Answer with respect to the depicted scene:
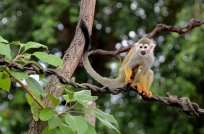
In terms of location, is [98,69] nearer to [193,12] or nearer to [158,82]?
[158,82]

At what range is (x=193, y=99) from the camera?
6773mm

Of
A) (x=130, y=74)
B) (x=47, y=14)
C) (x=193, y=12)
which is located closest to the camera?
(x=130, y=74)

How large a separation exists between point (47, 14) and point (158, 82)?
1936 mm

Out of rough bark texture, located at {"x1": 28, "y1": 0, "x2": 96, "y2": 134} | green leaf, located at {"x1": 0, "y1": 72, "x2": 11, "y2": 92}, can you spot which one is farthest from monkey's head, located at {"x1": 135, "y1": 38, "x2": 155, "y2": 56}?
green leaf, located at {"x1": 0, "y1": 72, "x2": 11, "y2": 92}

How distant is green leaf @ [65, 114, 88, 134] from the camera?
191 cm

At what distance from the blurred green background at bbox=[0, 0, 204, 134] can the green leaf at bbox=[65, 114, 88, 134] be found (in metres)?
3.99

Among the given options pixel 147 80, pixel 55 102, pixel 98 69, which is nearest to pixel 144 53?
pixel 147 80

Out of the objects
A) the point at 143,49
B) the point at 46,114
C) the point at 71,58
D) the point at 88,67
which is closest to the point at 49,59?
the point at 46,114

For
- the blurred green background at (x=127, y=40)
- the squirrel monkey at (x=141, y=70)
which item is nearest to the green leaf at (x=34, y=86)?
the squirrel monkey at (x=141, y=70)

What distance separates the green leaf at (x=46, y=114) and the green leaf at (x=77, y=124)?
8cm

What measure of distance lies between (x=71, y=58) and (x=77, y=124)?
82 cm

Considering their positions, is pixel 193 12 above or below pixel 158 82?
above

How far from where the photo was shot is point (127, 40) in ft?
23.9

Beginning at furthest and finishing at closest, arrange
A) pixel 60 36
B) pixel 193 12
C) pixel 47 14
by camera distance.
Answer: pixel 60 36, pixel 47 14, pixel 193 12
